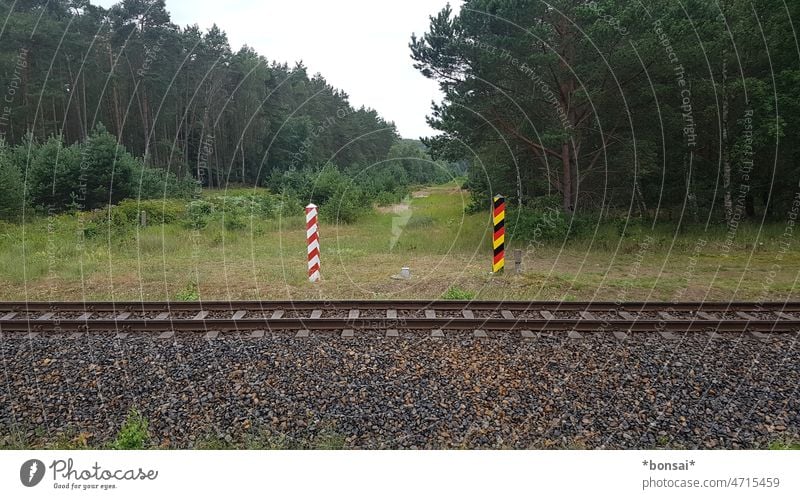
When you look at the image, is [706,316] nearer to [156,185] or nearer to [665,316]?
[665,316]

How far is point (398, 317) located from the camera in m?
8.03

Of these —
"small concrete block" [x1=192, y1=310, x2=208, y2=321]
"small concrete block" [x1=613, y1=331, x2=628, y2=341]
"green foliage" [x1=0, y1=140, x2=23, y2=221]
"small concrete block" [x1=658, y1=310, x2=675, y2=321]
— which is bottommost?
"small concrete block" [x1=613, y1=331, x2=628, y2=341]

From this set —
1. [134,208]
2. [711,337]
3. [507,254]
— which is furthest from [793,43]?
[134,208]

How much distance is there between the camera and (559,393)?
17.4 ft

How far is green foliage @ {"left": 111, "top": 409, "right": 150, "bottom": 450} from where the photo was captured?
4.44 m

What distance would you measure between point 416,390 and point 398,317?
272cm

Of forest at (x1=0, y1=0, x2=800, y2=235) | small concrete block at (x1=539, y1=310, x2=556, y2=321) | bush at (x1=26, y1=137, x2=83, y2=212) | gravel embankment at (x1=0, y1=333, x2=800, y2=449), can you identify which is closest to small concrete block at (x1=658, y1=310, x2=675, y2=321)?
gravel embankment at (x1=0, y1=333, x2=800, y2=449)

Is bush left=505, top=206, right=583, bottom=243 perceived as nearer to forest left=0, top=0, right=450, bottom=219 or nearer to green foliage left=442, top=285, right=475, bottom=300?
forest left=0, top=0, right=450, bottom=219

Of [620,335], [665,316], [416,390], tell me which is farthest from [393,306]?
[665,316]

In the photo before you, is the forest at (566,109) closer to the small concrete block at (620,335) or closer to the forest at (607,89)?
the forest at (607,89)

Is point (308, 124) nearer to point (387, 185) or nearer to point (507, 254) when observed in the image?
point (387, 185)

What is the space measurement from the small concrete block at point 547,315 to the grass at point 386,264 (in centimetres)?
109

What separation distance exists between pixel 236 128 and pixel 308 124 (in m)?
10.4

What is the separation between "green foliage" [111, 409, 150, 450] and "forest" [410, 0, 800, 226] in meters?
10.4
